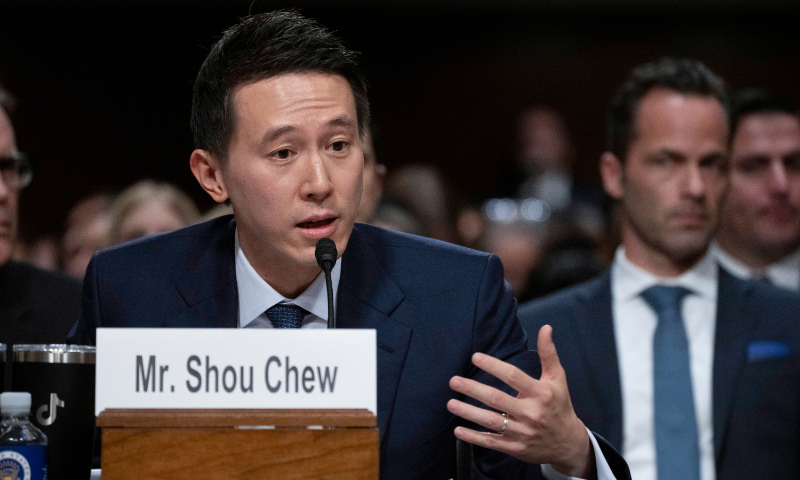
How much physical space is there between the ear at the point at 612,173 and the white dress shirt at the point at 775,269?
79cm

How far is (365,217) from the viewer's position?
317 centimetres

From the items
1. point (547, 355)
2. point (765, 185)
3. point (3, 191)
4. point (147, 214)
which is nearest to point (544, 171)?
point (765, 185)

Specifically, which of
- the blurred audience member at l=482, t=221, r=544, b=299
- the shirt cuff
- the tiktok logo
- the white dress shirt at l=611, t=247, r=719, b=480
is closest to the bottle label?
the tiktok logo

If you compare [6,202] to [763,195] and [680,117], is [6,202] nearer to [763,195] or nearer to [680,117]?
[680,117]

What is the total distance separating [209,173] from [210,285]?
268mm

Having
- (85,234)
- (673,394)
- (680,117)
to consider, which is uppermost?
(680,117)

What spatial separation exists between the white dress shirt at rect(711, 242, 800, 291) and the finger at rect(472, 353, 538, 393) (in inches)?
94.4

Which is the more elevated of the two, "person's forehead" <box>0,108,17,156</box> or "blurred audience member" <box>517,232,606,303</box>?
"person's forehead" <box>0,108,17,156</box>

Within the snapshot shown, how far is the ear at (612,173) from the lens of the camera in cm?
311

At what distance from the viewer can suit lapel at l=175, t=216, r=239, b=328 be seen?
1904 millimetres

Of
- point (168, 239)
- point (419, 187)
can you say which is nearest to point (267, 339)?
point (168, 239)

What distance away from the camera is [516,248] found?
14.8ft

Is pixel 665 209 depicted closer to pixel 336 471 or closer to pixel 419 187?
pixel 336 471

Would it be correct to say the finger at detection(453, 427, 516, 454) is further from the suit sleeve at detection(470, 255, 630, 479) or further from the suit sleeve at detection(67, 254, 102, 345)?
the suit sleeve at detection(67, 254, 102, 345)
